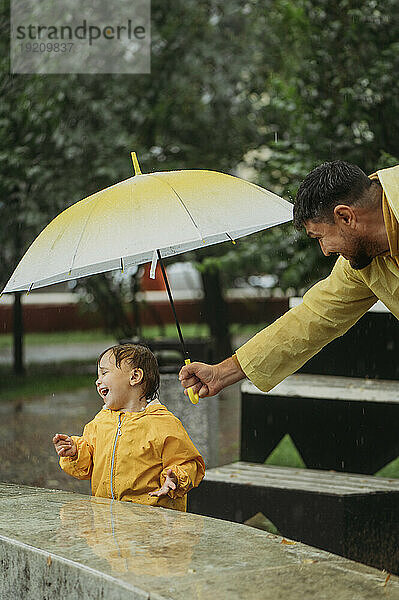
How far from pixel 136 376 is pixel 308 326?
0.78m

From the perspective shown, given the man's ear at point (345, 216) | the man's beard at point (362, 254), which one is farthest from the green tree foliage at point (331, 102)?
the man's ear at point (345, 216)

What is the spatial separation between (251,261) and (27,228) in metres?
3.79

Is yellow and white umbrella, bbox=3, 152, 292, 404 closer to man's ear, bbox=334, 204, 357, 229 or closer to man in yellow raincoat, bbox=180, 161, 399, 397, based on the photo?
man in yellow raincoat, bbox=180, 161, 399, 397

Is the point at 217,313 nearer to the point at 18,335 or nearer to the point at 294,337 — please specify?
the point at 18,335

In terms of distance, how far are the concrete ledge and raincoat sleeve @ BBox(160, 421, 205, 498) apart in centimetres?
40

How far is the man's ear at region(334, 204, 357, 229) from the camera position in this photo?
10.4 feet

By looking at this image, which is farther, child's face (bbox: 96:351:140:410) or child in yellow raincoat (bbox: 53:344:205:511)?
child's face (bbox: 96:351:140:410)

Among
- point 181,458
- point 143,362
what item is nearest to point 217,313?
point 143,362

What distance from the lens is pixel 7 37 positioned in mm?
11867

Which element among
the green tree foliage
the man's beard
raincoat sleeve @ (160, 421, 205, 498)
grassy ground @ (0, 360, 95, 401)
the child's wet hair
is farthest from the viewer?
grassy ground @ (0, 360, 95, 401)

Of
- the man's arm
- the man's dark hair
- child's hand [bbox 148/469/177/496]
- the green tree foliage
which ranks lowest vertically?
child's hand [bbox 148/469/177/496]

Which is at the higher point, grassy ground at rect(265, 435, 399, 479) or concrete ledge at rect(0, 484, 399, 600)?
concrete ledge at rect(0, 484, 399, 600)

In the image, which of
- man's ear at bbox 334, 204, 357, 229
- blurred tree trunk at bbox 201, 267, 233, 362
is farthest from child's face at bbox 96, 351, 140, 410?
blurred tree trunk at bbox 201, 267, 233, 362

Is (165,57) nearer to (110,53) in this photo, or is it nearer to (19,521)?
(110,53)
